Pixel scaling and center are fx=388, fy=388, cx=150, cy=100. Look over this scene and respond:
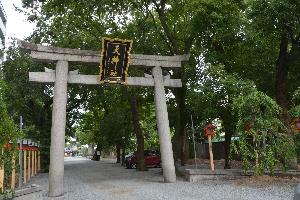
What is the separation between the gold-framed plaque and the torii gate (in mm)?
343

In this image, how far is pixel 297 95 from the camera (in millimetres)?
14703

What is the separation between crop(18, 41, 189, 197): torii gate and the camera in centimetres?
1391

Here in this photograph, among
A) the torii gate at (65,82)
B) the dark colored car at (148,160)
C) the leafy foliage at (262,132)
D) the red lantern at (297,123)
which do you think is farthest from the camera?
the dark colored car at (148,160)

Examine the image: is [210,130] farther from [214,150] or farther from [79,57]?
[214,150]

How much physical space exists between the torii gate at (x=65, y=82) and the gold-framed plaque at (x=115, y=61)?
1.13 feet

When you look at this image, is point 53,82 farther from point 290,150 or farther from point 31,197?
point 290,150

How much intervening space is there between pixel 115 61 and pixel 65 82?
7.30 ft

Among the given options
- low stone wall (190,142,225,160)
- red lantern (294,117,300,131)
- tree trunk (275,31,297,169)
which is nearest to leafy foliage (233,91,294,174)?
red lantern (294,117,300,131)

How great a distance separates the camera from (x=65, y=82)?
584 inches

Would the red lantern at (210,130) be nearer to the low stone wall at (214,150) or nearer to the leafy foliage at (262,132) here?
the leafy foliage at (262,132)

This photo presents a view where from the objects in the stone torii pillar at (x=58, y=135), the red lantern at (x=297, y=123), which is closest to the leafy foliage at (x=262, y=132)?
the red lantern at (x=297, y=123)

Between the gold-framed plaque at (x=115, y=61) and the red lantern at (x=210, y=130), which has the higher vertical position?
the gold-framed plaque at (x=115, y=61)

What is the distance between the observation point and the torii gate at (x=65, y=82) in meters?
13.9

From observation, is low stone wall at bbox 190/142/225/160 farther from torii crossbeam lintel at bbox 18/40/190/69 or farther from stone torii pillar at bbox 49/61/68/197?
stone torii pillar at bbox 49/61/68/197
